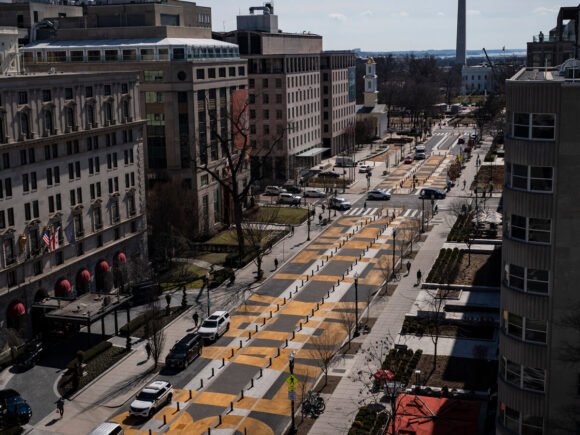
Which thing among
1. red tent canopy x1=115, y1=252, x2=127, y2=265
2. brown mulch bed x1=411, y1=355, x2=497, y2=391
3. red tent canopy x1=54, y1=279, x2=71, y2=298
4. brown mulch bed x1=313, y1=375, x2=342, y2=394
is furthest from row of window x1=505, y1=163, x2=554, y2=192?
red tent canopy x1=115, y1=252, x2=127, y2=265

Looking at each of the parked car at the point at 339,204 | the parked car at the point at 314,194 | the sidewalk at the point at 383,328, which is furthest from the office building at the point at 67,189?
the parked car at the point at 314,194

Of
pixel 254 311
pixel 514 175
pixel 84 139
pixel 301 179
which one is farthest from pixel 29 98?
pixel 301 179

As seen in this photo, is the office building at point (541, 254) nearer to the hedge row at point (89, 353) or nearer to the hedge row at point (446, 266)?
the hedge row at point (446, 266)

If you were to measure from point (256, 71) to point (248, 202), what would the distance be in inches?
1331

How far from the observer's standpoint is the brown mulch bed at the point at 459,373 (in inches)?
2026

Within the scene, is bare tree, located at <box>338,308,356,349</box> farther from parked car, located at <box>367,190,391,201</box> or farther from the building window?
parked car, located at <box>367,190,391,201</box>

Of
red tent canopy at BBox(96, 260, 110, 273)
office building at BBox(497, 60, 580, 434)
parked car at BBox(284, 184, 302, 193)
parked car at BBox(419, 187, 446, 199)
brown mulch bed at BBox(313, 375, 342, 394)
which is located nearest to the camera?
office building at BBox(497, 60, 580, 434)

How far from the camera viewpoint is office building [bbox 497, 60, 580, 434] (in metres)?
35.1

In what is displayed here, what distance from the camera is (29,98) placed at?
6244 centimetres

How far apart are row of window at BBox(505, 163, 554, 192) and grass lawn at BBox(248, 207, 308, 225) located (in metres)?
62.4

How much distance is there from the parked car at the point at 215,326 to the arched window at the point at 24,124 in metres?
21.3

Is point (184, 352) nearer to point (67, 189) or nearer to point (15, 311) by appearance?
point (15, 311)

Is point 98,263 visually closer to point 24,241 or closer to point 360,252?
point 24,241

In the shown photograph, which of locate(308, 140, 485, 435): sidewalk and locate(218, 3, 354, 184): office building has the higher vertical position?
locate(218, 3, 354, 184): office building
